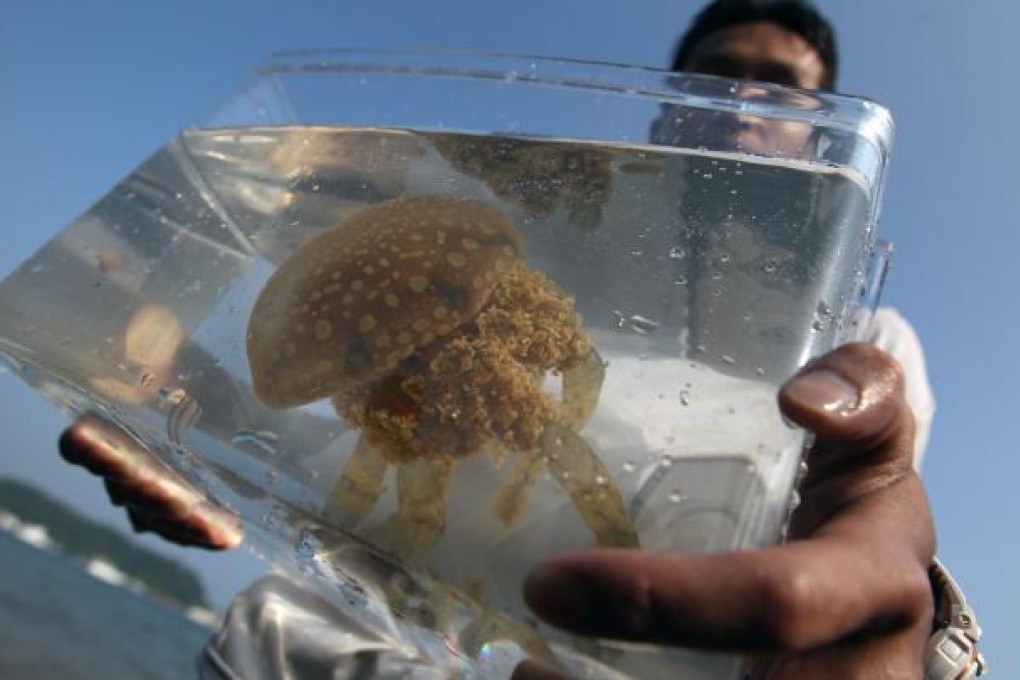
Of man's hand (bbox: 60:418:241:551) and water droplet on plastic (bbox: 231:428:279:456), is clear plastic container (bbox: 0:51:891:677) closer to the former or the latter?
water droplet on plastic (bbox: 231:428:279:456)

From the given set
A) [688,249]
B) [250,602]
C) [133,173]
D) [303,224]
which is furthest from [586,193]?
[250,602]

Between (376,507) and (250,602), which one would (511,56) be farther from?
(250,602)

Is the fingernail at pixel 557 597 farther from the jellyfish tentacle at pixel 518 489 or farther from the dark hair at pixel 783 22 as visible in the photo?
the dark hair at pixel 783 22

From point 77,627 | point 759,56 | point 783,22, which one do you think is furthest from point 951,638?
point 77,627

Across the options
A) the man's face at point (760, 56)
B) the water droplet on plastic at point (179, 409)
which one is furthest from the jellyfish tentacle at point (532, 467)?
the man's face at point (760, 56)

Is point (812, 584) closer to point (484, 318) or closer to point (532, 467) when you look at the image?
point (532, 467)

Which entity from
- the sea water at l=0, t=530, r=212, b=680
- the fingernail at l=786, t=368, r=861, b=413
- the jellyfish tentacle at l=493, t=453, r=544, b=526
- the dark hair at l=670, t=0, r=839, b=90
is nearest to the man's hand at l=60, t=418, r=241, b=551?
the jellyfish tentacle at l=493, t=453, r=544, b=526

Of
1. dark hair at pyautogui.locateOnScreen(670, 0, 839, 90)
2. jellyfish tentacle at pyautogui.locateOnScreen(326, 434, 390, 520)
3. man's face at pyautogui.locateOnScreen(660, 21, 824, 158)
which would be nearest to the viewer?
jellyfish tentacle at pyautogui.locateOnScreen(326, 434, 390, 520)
